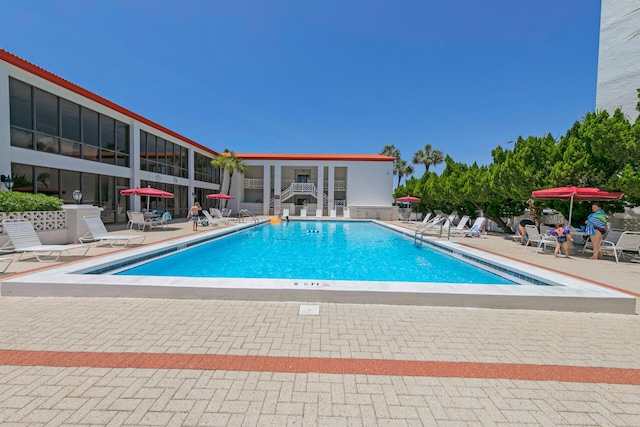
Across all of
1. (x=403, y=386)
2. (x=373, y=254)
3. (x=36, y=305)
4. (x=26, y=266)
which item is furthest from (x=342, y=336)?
(x=26, y=266)

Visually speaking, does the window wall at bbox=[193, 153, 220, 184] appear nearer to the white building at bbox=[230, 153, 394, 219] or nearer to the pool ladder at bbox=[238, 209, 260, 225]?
the white building at bbox=[230, 153, 394, 219]

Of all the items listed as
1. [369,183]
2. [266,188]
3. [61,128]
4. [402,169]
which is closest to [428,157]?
[402,169]

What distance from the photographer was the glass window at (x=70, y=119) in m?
11.9

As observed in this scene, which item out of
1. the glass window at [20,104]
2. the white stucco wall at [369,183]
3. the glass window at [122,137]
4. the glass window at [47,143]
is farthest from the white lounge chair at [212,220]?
the white stucco wall at [369,183]

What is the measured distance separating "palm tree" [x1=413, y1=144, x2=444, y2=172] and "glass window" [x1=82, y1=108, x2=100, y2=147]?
4066 centimetres

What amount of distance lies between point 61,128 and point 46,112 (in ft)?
2.40

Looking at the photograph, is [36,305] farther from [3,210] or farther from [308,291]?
[3,210]

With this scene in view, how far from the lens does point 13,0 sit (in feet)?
30.2

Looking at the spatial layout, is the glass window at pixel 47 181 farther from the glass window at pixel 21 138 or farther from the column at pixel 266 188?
the column at pixel 266 188

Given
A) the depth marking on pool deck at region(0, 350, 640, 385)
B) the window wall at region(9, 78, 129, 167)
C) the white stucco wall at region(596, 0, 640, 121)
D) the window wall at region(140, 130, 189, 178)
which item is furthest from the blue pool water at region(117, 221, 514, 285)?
the white stucco wall at region(596, 0, 640, 121)

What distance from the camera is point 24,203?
810cm

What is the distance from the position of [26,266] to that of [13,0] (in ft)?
32.2

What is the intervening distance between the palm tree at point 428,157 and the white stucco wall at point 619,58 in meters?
29.3

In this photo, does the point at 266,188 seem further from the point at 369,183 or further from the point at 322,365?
the point at 322,365
